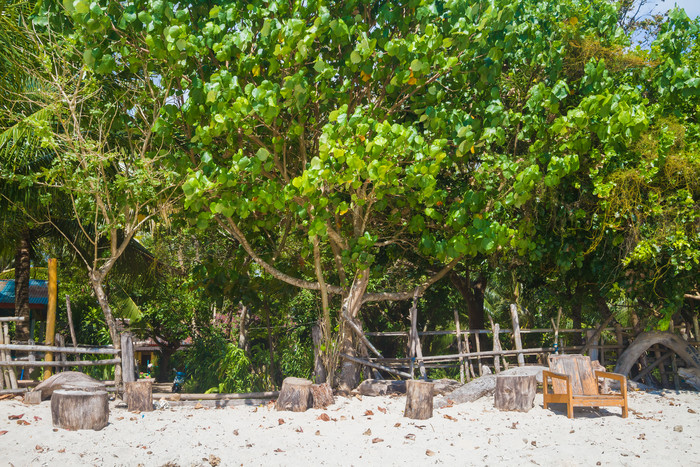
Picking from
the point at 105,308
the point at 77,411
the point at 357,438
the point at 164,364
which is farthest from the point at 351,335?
the point at 164,364

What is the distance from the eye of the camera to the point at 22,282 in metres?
9.70

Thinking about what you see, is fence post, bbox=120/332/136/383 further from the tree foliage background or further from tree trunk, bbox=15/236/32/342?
tree trunk, bbox=15/236/32/342

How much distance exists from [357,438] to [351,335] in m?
3.05

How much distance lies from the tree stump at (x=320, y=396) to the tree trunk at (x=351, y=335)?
1203 mm

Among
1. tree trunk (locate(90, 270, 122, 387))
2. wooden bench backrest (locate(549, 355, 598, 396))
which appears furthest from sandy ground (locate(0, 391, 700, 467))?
tree trunk (locate(90, 270, 122, 387))

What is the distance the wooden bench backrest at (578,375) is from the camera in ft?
22.0

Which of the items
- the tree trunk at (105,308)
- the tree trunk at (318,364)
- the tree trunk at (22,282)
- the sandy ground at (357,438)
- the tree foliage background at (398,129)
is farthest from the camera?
the tree trunk at (22,282)

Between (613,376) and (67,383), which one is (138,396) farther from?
(613,376)

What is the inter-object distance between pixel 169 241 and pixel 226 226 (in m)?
5.44

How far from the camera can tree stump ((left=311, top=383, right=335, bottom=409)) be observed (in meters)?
6.87

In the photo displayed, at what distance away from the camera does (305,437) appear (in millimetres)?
5473

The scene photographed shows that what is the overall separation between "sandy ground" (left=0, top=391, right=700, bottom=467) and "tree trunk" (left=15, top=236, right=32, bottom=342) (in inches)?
114

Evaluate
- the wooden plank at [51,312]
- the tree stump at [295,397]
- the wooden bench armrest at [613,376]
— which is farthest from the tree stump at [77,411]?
the wooden bench armrest at [613,376]

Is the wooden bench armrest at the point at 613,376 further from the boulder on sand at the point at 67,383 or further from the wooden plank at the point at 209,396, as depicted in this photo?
the boulder on sand at the point at 67,383
